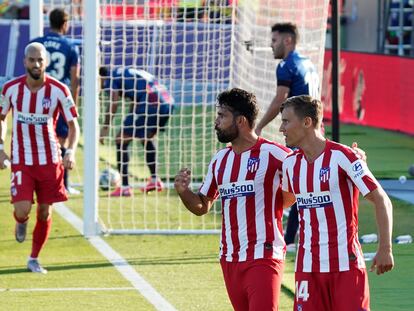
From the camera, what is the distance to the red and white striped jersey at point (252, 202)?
7.46 meters

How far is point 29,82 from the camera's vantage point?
11.4 meters

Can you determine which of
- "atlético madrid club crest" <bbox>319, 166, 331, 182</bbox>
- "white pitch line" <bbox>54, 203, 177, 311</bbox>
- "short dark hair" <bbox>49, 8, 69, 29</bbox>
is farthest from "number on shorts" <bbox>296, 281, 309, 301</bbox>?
"short dark hair" <bbox>49, 8, 69, 29</bbox>

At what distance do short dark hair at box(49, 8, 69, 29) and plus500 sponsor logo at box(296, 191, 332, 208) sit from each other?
27.8ft

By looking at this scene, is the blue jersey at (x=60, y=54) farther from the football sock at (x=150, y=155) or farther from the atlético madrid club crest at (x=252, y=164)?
the atlético madrid club crest at (x=252, y=164)

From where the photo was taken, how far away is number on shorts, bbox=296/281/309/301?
6965mm

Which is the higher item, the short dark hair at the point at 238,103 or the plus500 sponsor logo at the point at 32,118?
the short dark hair at the point at 238,103

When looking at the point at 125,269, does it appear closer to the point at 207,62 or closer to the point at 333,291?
the point at 207,62

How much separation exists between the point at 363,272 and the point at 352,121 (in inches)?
751

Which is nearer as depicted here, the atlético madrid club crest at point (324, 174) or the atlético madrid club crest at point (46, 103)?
the atlético madrid club crest at point (324, 174)

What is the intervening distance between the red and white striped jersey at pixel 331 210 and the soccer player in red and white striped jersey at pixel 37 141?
4635 mm

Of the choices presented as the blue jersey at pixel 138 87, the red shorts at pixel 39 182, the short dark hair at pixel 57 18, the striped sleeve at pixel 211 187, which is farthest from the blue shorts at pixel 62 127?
the striped sleeve at pixel 211 187

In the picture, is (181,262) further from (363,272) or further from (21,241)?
(363,272)

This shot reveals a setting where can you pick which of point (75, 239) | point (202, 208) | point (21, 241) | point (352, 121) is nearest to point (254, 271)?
point (202, 208)

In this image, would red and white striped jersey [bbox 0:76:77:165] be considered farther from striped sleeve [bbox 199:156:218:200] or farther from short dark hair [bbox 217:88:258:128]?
short dark hair [bbox 217:88:258:128]
